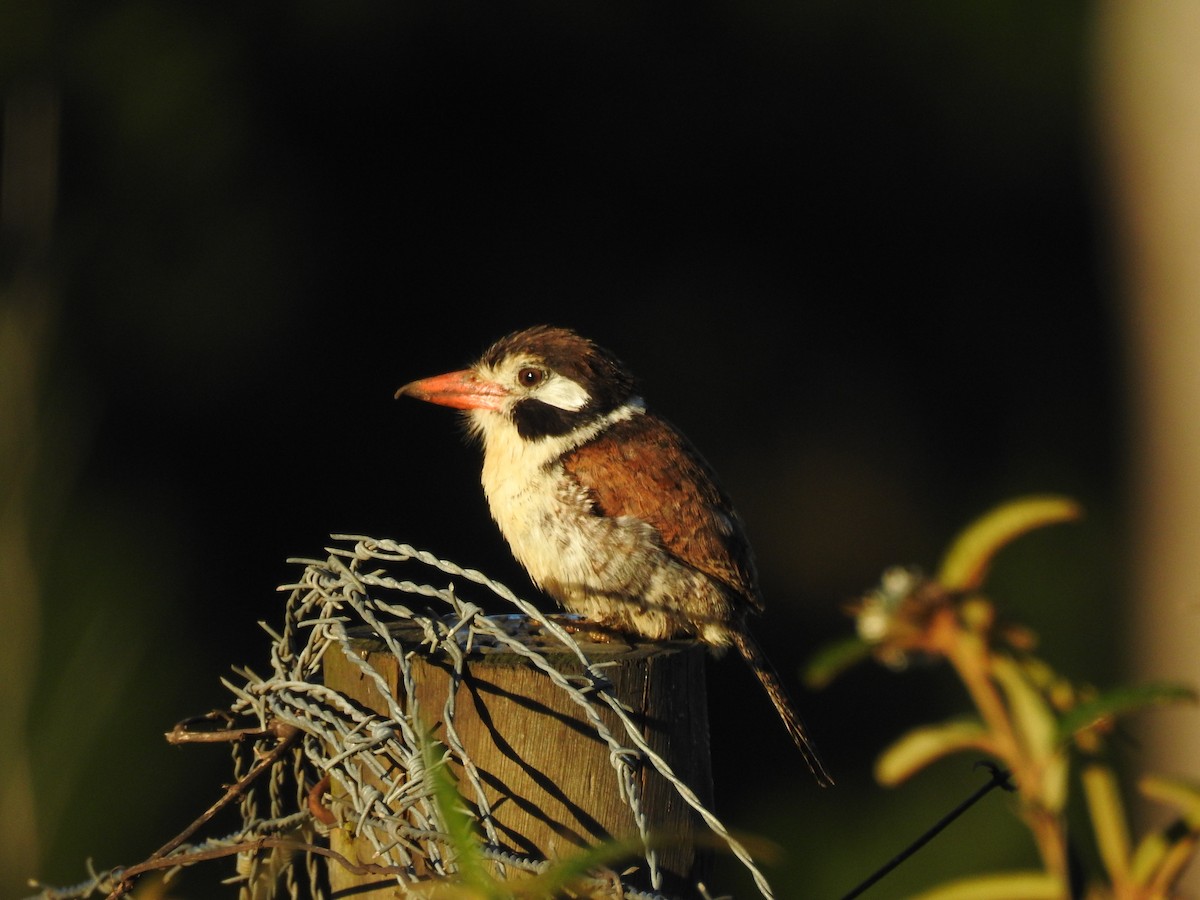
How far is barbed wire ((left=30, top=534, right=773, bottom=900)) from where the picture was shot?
1.76m

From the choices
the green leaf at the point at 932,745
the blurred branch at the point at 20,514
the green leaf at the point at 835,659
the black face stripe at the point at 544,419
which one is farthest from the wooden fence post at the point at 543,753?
the black face stripe at the point at 544,419

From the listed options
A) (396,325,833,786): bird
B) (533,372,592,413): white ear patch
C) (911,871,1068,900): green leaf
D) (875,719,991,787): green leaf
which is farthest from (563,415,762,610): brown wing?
(911,871,1068,900): green leaf

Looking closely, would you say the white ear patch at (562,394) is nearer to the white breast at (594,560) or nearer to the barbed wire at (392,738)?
the white breast at (594,560)

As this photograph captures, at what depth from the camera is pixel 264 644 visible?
24.1ft

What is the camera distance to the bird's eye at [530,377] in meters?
3.57

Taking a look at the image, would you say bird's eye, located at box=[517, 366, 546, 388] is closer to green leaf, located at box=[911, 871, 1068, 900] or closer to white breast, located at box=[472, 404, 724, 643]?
white breast, located at box=[472, 404, 724, 643]

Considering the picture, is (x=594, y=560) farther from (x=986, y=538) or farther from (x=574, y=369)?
(x=986, y=538)

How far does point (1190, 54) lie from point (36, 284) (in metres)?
4.13

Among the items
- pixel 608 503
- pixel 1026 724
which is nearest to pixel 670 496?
pixel 608 503

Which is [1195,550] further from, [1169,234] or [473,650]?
[473,650]

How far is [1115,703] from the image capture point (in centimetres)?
141

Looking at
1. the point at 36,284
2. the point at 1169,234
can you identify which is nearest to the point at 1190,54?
the point at 1169,234

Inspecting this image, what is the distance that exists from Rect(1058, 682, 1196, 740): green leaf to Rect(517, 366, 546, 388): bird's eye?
2223 mm

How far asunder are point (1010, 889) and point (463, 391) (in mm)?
2390
